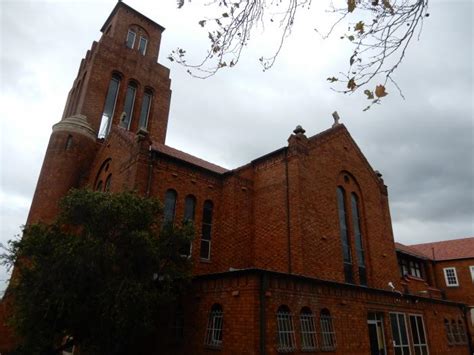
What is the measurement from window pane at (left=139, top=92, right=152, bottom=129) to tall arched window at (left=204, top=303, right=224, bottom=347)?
1663 cm

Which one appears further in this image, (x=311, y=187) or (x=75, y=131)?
(x=75, y=131)

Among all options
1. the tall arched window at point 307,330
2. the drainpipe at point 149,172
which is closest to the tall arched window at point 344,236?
the tall arched window at point 307,330

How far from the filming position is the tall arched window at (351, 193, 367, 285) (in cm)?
1785

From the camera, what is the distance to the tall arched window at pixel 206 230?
53.8 ft

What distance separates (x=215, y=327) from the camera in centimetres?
1102

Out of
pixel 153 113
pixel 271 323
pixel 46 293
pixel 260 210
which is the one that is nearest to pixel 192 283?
pixel 271 323

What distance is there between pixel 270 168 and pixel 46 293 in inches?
435

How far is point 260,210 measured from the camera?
17141 millimetres

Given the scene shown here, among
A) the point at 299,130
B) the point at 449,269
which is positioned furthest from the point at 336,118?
the point at 449,269

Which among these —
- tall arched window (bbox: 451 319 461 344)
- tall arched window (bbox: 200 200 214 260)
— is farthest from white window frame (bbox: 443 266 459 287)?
tall arched window (bbox: 200 200 214 260)

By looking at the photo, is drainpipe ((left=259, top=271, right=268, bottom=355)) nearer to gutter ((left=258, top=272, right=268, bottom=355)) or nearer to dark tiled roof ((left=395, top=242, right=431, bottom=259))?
gutter ((left=258, top=272, right=268, bottom=355))

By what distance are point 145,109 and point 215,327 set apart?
18495 mm

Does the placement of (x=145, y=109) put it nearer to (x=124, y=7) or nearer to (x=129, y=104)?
(x=129, y=104)

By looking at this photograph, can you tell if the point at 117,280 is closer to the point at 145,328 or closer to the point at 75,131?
the point at 145,328
